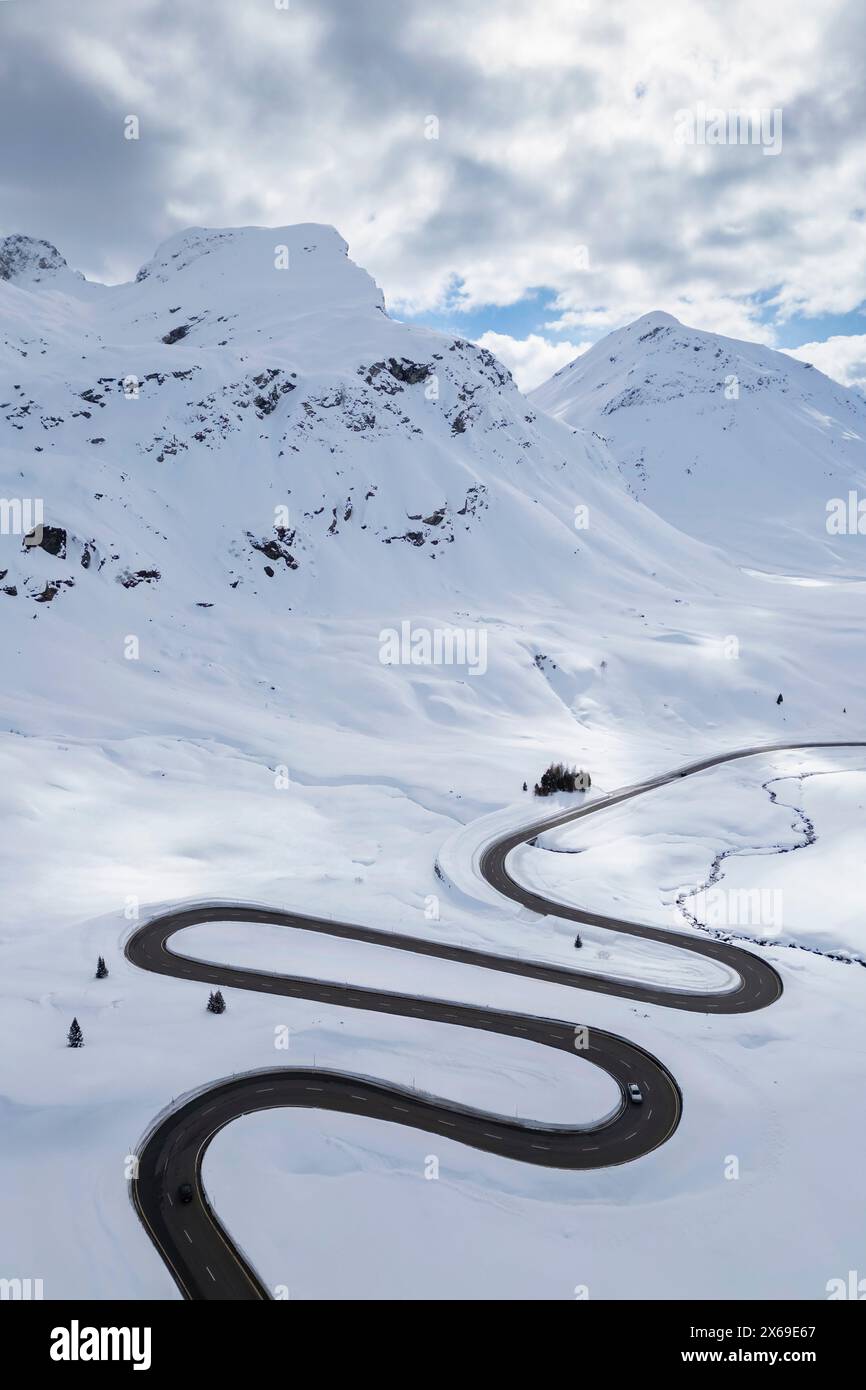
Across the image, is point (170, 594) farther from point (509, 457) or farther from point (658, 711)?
point (509, 457)

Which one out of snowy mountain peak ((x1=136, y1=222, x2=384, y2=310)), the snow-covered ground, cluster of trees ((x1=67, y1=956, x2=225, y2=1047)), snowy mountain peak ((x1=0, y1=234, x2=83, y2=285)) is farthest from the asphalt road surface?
snowy mountain peak ((x1=0, y1=234, x2=83, y2=285))

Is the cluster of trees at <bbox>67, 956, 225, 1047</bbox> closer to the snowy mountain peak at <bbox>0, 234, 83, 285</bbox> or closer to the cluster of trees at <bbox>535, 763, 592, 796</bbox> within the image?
the cluster of trees at <bbox>535, 763, 592, 796</bbox>

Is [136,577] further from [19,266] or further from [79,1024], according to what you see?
[19,266]

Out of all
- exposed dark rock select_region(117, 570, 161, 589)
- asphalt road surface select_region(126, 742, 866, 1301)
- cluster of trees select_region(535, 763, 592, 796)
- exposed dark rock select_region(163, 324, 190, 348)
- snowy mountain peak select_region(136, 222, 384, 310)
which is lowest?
asphalt road surface select_region(126, 742, 866, 1301)

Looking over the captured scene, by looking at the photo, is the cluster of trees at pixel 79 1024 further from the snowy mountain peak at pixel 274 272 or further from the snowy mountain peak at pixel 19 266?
the snowy mountain peak at pixel 19 266

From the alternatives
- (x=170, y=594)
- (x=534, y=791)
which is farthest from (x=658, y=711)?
(x=170, y=594)
